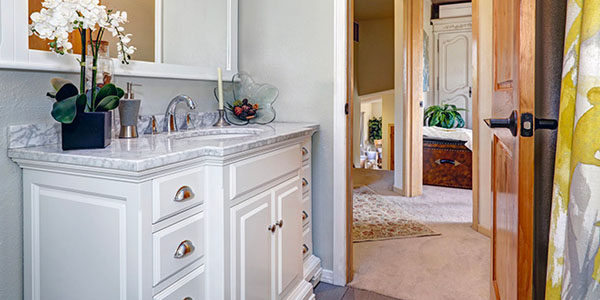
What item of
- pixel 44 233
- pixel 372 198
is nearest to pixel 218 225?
→ pixel 44 233

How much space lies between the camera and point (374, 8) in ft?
20.5

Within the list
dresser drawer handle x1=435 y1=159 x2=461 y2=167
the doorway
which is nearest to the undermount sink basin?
Answer: the doorway

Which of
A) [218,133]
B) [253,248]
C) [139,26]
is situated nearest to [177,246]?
[253,248]

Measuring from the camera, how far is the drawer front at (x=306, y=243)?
2.14 meters

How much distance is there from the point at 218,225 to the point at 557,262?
0.91m

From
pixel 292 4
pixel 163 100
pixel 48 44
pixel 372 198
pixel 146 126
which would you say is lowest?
pixel 372 198

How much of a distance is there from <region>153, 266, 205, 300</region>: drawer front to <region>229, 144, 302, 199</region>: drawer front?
26cm

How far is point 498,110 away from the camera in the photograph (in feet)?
4.73

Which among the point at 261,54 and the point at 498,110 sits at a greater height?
the point at 261,54

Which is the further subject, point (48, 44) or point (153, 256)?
point (48, 44)

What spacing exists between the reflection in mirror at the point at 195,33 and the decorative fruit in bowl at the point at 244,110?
25 cm

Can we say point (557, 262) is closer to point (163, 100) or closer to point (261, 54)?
point (163, 100)

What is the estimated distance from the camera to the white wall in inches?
118

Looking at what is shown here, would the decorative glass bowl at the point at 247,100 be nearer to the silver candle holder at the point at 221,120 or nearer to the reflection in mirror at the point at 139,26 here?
the silver candle holder at the point at 221,120
